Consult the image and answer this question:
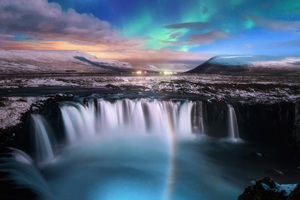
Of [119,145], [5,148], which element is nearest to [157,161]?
[119,145]

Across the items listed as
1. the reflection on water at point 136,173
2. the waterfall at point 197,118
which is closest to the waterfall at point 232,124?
the waterfall at point 197,118

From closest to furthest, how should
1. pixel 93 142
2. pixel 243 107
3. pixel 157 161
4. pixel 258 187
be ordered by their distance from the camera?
pixel 258 187
pixel 157 161
pixel 93 142
pixel 243 107

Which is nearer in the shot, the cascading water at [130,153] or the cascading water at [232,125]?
the cascading water at [130,153]

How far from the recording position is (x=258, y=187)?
5598 mm

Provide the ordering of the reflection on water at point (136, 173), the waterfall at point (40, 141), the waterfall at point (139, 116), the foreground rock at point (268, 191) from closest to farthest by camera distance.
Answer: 1. the foreground rock at point (268, 191)
2. the reflection on water at point (136, 173)
3. the waterfall at point (40, 141)
4. the waterfall at point (139, 116)

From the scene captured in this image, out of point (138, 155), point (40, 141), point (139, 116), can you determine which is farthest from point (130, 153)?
point (40, 141)

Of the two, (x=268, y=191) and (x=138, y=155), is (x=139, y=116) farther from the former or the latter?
(x=268, y=191)

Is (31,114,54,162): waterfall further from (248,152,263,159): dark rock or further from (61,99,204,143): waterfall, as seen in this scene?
(248,152,263,159): dark rock

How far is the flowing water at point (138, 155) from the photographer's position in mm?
11966

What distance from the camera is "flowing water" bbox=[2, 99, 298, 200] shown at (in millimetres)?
11966

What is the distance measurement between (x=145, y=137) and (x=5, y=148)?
12084 mm

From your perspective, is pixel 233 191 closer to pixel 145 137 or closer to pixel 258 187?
pixel 258 187

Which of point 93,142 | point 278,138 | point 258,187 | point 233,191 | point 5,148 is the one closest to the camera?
point 258,187

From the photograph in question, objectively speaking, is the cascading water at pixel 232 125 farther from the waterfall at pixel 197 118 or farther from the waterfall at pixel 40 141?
the waterfall at pixel 40 141
